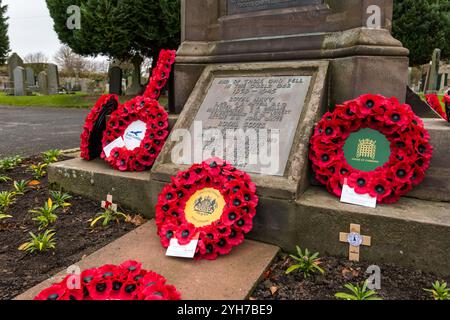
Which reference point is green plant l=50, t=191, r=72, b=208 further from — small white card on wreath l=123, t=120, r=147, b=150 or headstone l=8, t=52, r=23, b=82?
headstone l=8, t=52, r=23, b=82

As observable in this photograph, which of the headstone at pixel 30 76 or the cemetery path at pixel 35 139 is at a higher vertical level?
the headstone at pixel 30 76

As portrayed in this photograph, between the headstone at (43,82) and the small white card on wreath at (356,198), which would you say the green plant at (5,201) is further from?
the headstone at (43,82)

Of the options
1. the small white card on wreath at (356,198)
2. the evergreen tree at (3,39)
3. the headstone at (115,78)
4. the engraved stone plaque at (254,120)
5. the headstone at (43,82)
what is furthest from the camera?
the evergreen tree at (3,39)

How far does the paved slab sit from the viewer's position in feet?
7.08

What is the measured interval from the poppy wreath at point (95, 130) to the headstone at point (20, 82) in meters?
25.5

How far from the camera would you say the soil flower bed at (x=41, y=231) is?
8.17 feet

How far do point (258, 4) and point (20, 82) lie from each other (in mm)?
26963

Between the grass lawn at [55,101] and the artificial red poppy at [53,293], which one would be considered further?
the grass lawn at [55,101]

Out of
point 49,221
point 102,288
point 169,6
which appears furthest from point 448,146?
point 169,6

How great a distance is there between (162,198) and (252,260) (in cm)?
84

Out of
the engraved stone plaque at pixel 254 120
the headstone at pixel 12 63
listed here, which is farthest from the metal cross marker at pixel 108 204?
the headstone at pixel 12 63

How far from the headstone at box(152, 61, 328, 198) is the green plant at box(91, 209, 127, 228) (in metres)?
0.56

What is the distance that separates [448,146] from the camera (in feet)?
9.41

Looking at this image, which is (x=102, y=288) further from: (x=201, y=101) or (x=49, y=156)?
(x=49, y=156)
